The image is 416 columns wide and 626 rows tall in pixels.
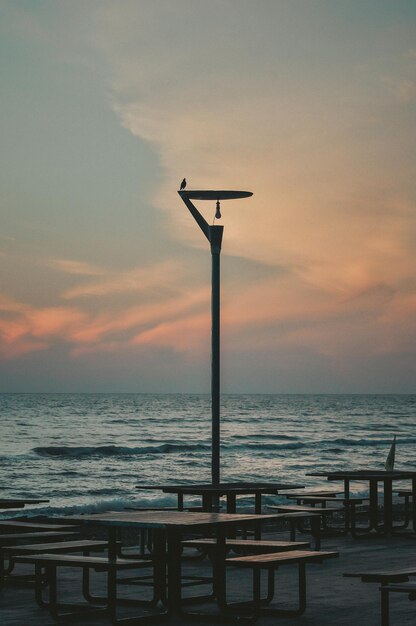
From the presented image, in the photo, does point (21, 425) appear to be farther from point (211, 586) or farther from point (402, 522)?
point (211, 586)

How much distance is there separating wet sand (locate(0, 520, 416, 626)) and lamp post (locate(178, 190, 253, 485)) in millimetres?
1287

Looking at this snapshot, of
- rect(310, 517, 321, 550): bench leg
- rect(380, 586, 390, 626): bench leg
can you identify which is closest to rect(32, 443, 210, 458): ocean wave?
rect(310, 517, 321, 550): bench leg

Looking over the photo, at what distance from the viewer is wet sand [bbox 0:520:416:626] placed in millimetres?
7891

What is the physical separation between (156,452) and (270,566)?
43.3 metres

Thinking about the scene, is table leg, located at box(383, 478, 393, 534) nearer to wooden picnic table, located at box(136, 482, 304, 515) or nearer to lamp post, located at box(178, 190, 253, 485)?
wooden picnic table, located at box(136, 482, 304, 515)

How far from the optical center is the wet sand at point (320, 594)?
7891 mm

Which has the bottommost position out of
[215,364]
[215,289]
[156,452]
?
[156,452]

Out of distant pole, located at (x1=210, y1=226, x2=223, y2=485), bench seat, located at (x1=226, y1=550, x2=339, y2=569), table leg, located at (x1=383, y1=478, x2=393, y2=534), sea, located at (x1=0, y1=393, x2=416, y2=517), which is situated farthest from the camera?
sea, located at (x1=0, y1=393, x2=416, y2=517)

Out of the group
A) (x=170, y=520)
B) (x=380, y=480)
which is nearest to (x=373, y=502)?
(x=380, y=480)

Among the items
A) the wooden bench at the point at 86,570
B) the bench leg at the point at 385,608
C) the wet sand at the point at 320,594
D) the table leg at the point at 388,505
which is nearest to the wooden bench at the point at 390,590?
the bench leg at the point at 385,608

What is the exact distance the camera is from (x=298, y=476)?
38.2 meters

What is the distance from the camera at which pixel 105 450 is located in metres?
49.8

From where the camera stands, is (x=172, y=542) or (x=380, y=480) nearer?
(x=172, y=542)

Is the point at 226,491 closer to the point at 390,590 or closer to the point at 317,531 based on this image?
the point at 317,531
